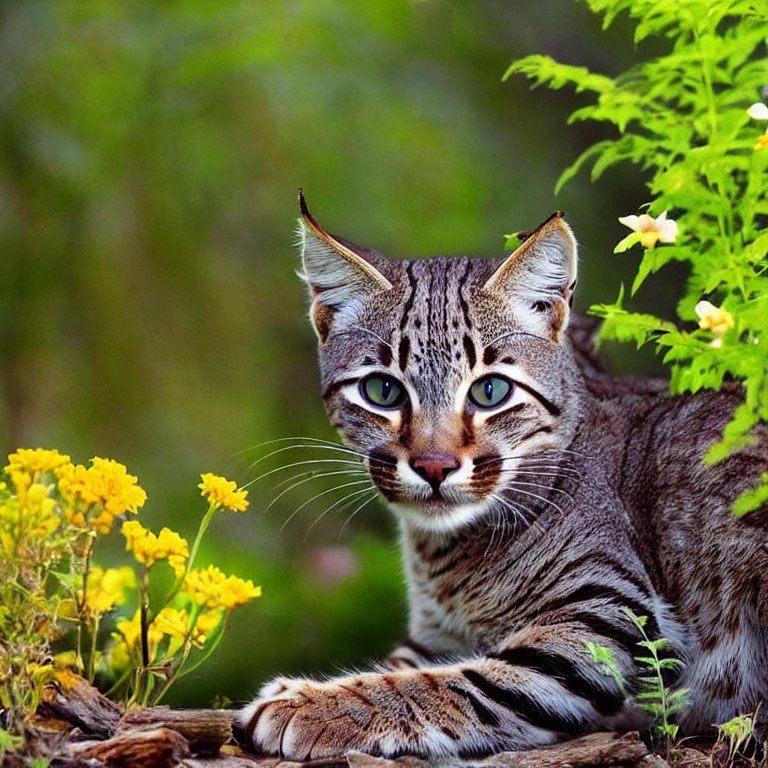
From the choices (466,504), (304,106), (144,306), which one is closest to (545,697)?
(466,504)

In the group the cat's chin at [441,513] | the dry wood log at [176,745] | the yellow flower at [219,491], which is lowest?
the dry wood log at [176,745]

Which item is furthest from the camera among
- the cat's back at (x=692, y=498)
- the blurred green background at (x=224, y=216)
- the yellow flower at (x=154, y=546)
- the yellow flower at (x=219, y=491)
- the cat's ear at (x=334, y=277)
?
the blurred green background at (x=224, y=216)

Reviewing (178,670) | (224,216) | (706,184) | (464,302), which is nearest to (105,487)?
(178,670)

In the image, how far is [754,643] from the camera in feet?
12.0

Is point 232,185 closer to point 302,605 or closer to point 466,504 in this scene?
point 302,605

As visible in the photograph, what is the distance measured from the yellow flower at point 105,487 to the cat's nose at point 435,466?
0.82 m

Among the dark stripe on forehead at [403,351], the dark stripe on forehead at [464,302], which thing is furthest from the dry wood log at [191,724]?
the dark stripe on forehead at [464,302]

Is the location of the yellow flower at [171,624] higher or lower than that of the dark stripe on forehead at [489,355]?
lower

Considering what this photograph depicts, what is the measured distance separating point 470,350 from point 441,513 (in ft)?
1.73

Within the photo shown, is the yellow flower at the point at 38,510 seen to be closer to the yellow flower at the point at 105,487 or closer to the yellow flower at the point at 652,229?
the yellow flower at the point at 105,487

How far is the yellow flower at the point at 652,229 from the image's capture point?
3473 mm

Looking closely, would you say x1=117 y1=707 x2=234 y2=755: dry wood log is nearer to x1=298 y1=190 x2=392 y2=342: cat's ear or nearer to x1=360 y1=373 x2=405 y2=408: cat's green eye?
x1=360 y1=373 x2=405 y2=408: cat's green eye

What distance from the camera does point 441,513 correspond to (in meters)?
3.65

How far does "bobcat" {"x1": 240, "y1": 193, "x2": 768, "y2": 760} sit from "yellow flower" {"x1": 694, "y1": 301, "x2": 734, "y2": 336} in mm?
575
